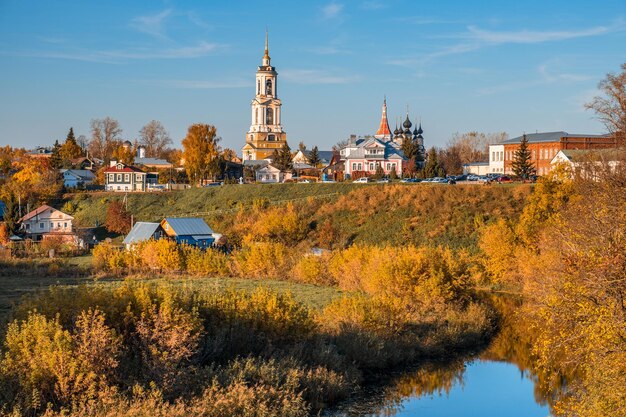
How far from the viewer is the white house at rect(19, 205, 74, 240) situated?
59.2m

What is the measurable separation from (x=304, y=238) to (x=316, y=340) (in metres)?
31.7

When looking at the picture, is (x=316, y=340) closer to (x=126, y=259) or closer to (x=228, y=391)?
(x=228, y=391)

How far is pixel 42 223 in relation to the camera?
59875 mm

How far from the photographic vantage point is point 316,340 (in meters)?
22.6

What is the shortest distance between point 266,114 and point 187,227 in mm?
63334

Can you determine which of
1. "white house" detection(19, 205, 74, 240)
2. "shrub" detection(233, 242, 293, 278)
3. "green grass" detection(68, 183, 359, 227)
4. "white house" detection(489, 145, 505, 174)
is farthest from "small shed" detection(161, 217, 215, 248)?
"white house" detection(489, 145, 505, 174)

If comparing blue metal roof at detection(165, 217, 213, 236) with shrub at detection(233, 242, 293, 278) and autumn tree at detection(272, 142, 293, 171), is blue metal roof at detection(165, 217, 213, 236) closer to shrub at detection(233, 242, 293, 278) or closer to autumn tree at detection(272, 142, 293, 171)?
shrub at detection(233, 242, 293, 278)

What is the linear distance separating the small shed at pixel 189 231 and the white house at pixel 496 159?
39.9 m

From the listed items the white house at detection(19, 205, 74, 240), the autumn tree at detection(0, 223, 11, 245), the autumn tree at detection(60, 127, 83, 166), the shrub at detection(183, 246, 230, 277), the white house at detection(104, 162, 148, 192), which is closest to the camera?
the shrub at detection(183, 246, 230, 277)

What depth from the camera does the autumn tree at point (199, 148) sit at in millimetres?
75875

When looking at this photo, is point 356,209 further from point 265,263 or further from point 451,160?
point 451,160

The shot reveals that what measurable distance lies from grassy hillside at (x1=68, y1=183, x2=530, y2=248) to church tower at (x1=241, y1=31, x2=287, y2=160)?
4215cm

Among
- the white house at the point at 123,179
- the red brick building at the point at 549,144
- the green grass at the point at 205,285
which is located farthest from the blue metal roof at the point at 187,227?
the red brick building at the point at 549,144

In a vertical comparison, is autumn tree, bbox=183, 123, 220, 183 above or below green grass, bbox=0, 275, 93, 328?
above
